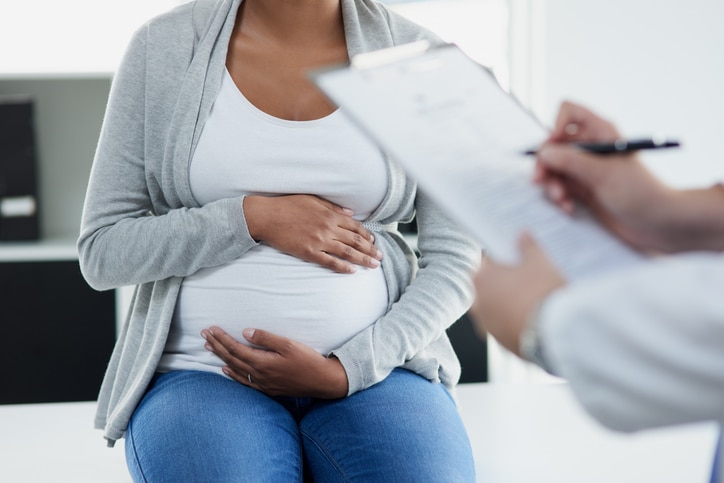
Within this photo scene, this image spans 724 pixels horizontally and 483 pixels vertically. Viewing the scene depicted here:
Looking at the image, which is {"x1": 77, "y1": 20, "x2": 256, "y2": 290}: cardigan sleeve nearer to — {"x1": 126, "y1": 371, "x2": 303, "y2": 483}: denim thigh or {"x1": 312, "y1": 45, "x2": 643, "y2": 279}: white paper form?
{"x1": 126, "y1": 371, "x2": 303, "y2": 483}: denim thigh

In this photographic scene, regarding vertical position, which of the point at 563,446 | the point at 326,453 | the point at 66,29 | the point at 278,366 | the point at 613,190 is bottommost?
the point at 563,446

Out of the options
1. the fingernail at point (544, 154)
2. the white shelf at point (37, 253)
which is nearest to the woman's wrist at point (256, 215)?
the fingernail at point (544, 154)

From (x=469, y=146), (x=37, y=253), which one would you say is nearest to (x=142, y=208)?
(x=469, y=146)

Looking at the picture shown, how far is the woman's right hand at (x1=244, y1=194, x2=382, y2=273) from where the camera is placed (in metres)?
1.32

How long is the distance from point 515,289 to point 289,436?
0.59m

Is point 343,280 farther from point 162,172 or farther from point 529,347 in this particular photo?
point 529,347

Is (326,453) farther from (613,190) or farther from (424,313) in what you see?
(613,190)

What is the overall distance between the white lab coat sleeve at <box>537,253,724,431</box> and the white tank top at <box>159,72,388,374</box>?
2.17ft

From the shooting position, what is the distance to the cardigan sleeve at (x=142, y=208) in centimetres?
131

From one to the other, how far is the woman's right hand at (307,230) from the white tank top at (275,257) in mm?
24

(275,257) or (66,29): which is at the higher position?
(66,29)

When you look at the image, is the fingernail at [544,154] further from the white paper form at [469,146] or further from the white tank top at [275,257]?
the white tank top at [275,257]

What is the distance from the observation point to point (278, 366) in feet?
4.12

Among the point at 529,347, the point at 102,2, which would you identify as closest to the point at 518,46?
the point at 102,2
